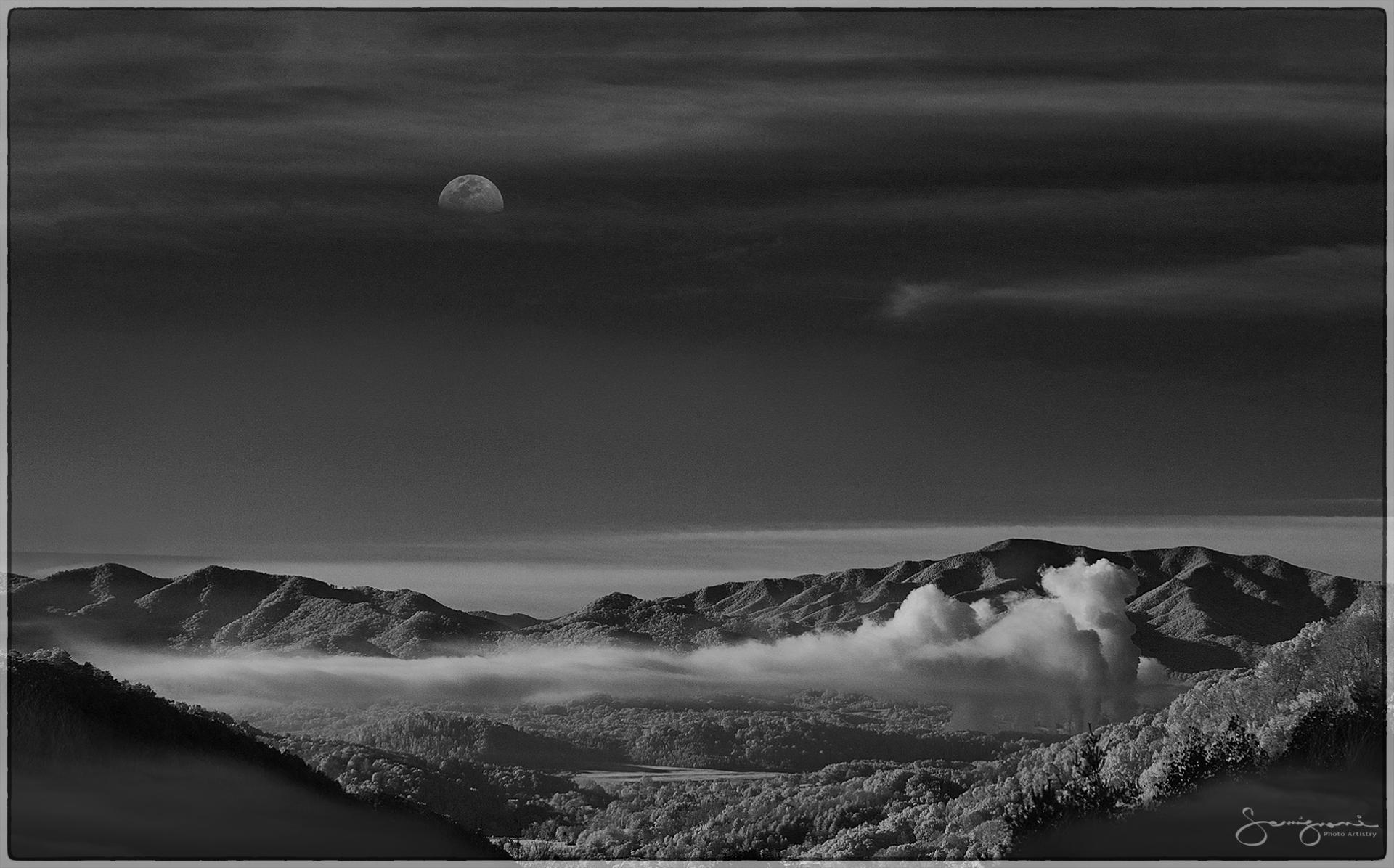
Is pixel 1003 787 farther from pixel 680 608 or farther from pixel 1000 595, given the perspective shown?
pixel 680 608

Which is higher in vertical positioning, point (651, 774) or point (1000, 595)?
point (1000, 595)

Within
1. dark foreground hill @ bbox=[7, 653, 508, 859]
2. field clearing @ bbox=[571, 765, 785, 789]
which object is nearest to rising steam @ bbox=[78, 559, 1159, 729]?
dark foreground hill @ bbox=[7, 653, 508, 859]

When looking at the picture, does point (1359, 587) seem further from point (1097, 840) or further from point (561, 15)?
point (561, 15)

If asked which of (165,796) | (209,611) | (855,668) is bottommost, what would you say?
(165,796)

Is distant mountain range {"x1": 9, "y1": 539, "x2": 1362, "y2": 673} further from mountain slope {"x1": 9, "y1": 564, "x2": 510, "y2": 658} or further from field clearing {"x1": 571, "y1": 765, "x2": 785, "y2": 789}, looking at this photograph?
field clearing {"x1": 571, "y1": 765, "x2": 785, "y2": 789}

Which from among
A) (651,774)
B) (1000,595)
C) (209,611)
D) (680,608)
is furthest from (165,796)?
(1000,595)

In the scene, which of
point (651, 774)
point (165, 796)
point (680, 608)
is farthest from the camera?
point (680, 608)

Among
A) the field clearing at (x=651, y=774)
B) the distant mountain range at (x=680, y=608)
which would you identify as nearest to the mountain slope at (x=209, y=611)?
the distant mountain range at (x=680, y=608)
